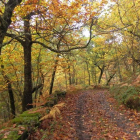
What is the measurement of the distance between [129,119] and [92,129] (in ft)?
5.60

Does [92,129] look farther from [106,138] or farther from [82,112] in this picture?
[82,112]

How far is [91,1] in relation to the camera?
805cm

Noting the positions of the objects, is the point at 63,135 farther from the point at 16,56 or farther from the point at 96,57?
the point at 96,57

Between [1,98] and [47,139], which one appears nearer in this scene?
[47,139]

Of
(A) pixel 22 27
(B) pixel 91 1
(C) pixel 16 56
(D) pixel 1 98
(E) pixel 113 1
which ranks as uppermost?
(E) pixel 113 1

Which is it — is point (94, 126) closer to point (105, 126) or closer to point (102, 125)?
point (102, 125)

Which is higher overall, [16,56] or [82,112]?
[16,56]

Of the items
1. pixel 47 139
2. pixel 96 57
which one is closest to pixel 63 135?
pixel 47 139

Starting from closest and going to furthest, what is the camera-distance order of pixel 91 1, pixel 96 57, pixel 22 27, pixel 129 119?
pixel 129 119 < pixel 91 1 < pixel 22 27 < pixel 96 57

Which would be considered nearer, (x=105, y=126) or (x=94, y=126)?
(x=105, y=126)

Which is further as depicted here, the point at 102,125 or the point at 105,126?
the point at 102,125

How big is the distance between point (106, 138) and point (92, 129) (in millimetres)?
899

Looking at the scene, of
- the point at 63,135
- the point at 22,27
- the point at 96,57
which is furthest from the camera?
the point at 96,57

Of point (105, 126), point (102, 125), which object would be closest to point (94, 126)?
point (102, 125)
